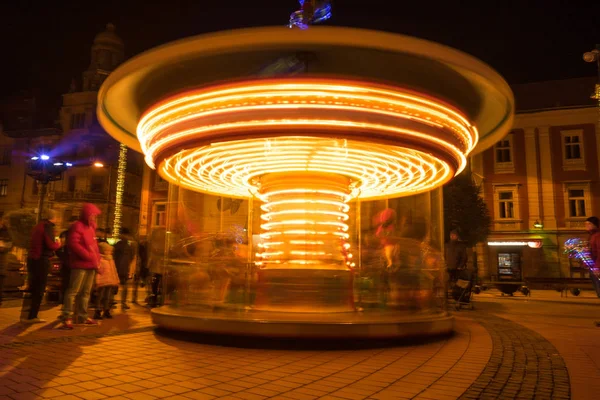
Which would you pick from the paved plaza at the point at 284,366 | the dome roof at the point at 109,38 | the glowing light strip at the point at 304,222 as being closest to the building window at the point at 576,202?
the paved plaza at the point at 284,366

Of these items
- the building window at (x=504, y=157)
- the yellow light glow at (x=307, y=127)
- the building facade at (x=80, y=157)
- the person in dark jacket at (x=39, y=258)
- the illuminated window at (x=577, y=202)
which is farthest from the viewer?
the building facade at (x=80, y=157)

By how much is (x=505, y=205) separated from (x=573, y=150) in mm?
5868

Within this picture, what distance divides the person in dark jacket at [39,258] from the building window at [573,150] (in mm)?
34387

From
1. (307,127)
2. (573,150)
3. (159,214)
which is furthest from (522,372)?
(573,150)

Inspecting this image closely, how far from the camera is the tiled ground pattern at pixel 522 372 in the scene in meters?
A: 4.09

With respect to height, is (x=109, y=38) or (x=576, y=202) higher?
(x=109, y=38)

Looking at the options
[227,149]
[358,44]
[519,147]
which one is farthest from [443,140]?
[519,147]

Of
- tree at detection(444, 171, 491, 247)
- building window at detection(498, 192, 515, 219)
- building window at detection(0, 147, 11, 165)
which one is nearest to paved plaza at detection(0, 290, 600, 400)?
tree at detection(444, 171, 491, 247)

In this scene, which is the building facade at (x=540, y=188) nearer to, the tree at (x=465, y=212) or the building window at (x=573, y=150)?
the building window at (x=573, y=150)

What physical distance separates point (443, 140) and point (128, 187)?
41927 mm

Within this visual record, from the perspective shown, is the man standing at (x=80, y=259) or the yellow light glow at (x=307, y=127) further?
the man standing at (x=80, y=259)

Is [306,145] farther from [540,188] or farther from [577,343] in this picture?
[540,188]

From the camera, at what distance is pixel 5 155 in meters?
45.3

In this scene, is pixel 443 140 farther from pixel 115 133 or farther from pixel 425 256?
pixel 115 133
